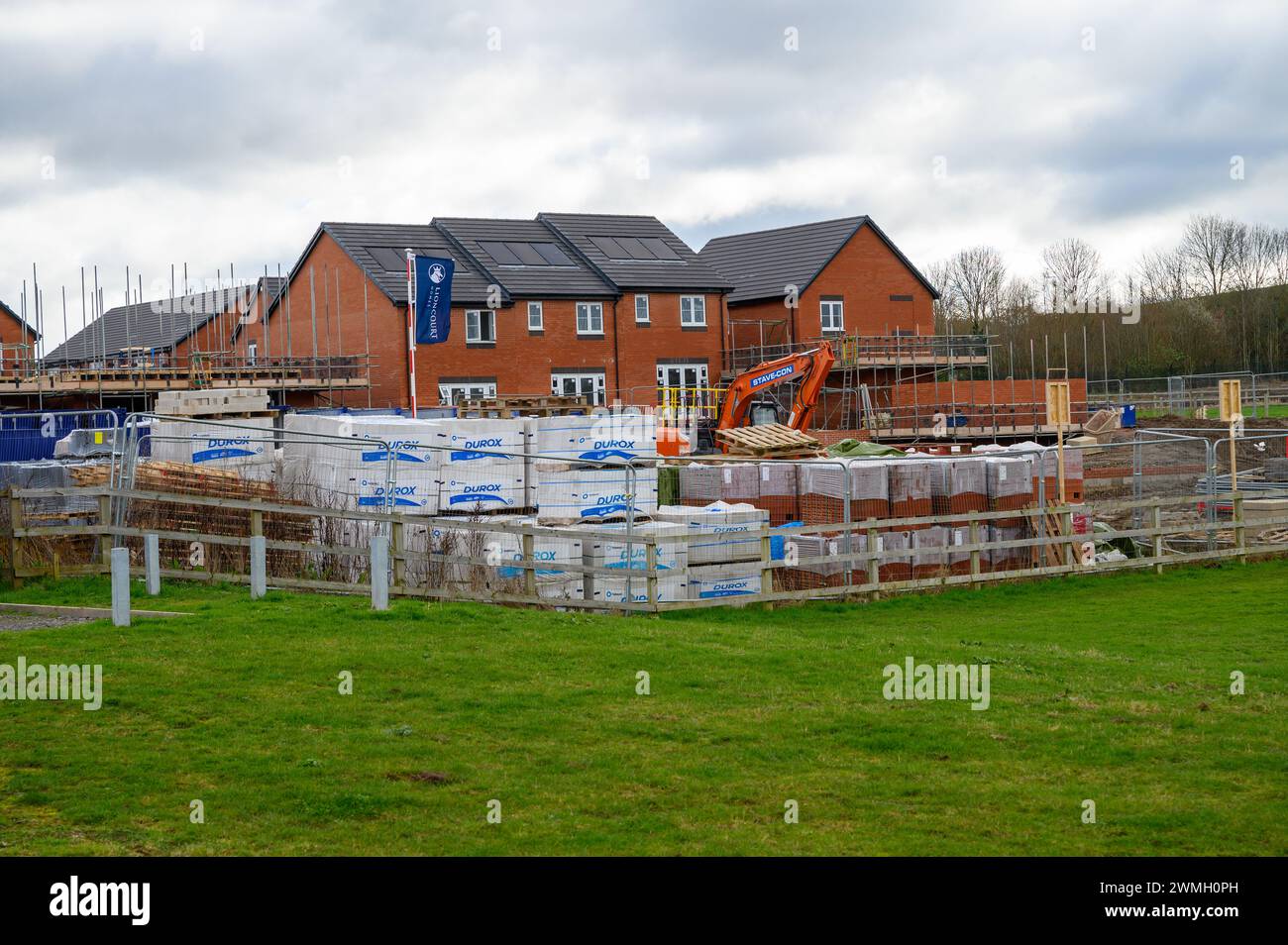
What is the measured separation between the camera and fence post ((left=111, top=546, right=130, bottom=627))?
12.9 meters

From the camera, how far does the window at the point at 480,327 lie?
51219mm

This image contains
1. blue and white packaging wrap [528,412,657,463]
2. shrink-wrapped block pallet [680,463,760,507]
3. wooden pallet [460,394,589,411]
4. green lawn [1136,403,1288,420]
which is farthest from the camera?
green lawn [1136,403,1288,420]

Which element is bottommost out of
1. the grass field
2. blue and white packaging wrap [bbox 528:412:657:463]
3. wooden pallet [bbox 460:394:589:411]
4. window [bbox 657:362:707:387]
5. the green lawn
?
the grass field

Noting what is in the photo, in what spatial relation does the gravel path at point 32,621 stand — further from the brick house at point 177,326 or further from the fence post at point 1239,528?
the brick house at point 177,326

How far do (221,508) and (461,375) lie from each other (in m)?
33.5

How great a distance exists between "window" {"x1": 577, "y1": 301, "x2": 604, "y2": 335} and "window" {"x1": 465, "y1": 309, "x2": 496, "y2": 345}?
148 inches

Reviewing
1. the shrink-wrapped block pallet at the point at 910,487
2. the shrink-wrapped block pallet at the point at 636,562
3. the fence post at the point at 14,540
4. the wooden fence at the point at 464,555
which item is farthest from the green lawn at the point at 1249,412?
the fence post at the point at 14,540

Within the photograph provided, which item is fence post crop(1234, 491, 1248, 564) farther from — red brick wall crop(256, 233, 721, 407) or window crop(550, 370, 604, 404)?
window crop(550, 370, 604, 404)

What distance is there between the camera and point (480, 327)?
169ft

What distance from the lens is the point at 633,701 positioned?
10594 mm

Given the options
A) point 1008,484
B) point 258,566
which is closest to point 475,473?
point 258,566

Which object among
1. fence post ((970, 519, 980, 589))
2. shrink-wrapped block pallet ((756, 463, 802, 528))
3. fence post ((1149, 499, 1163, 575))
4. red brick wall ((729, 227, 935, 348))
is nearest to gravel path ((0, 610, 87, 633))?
shrink-wrapped block pallet ((756, 463, 802, 528))

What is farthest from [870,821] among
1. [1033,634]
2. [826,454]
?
[826,454]
